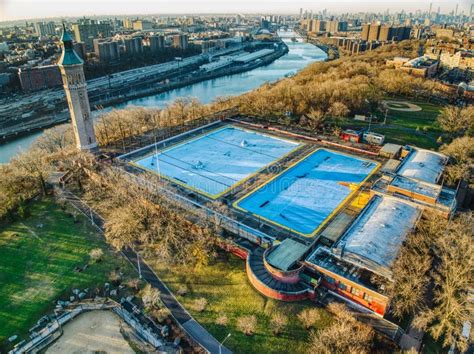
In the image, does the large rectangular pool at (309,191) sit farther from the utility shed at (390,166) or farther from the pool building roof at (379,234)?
the pool building roof at (379,234)

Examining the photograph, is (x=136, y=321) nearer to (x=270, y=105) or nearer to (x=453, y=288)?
(x=453, y=288)

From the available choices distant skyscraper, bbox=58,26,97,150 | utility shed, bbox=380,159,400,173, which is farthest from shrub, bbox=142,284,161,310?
utility shed, bbox=380,159,400,173

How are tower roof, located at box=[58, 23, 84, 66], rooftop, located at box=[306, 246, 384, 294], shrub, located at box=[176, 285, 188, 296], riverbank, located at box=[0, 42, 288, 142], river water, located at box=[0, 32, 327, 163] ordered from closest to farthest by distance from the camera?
rooftop, located at box=[306, 246, 384, 294] < shrub, located at box=[176, 285, 188, 296] < tower roof, located at box=[58, 23, 84, 66] < river water, located at box=[0, 32, 327, 163] < riverbank, located at box=[0, 42, 288, 142]

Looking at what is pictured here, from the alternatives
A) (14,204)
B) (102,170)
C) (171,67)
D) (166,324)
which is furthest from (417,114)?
(171,67)

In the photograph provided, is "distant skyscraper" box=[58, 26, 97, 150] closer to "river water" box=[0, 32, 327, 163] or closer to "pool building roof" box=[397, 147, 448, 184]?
"river water" box=[0, 32, 327, 163]

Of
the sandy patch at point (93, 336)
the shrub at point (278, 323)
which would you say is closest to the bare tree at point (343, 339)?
the shrub at point (278, 323)

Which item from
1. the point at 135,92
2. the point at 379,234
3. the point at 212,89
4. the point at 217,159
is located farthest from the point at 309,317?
the point at 212,89
